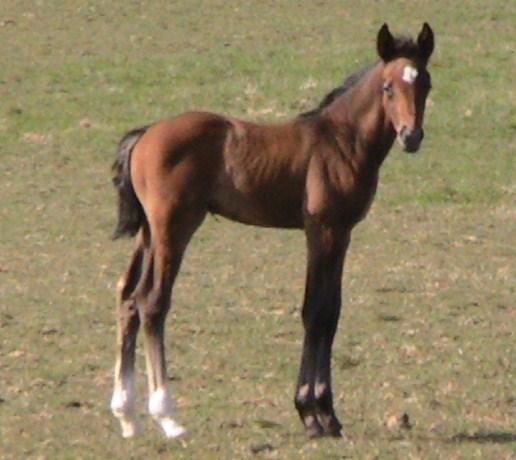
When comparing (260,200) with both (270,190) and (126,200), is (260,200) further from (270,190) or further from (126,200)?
(126,200)

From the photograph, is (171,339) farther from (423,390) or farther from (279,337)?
(423,390)

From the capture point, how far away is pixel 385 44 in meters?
9.08

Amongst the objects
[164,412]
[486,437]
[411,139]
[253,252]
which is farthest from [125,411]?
[253,252]

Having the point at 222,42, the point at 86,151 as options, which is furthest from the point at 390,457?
the point at 222,42

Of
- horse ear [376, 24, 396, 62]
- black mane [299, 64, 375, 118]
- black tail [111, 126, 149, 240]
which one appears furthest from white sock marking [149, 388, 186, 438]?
horse ear [376, 24, 396, 62]

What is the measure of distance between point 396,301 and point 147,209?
170 inches

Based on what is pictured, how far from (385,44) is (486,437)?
219cm

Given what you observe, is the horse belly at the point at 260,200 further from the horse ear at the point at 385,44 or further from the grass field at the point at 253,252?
the grass field at the point at 253,252

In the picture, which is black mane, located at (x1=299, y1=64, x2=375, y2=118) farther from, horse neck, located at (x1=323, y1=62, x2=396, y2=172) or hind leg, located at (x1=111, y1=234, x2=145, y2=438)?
hind leg, located at (x1=111, y1=234, x2=145, y2=438)

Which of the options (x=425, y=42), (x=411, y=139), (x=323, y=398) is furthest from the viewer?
(x=323, y=398)

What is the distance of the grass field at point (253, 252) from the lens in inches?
375

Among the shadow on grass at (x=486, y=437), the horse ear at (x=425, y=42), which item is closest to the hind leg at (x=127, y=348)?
the shadow on grass at (x=486, y=437)

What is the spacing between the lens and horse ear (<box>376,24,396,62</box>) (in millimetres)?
9000

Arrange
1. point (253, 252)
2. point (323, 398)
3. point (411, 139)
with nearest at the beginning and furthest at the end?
point (411, 139) < point (323, 398) < point (253, 252)
